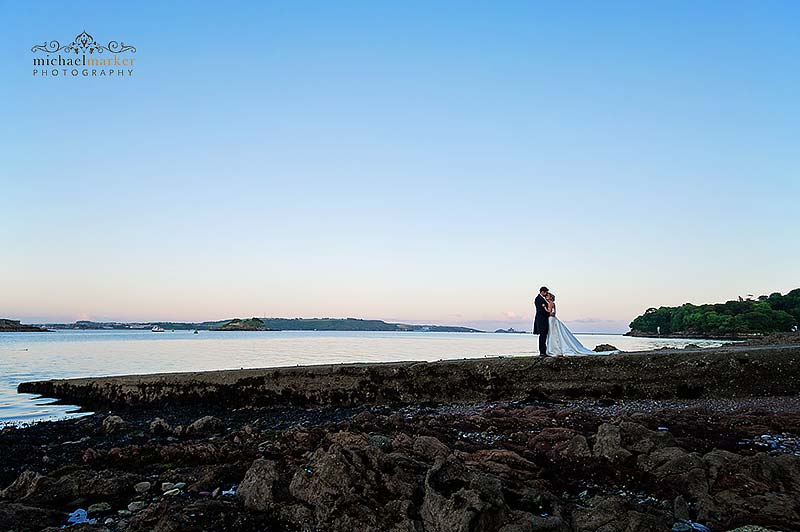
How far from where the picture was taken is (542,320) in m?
17.5

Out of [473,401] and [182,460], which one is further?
[473,401]

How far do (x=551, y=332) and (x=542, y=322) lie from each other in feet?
1.51

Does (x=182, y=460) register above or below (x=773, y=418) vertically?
below

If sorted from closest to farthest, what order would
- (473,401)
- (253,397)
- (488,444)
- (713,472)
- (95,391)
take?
(713,472) → (488,444) → (473,401) → (253,397) → (95,391)

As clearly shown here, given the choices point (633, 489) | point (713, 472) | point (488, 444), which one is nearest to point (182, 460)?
point (488, 444)

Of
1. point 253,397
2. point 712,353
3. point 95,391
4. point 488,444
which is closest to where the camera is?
point 488,444

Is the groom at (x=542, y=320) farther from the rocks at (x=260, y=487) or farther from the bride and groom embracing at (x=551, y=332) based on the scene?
the rocks at (x=260, y=487)

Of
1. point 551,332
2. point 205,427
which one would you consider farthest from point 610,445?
point 551,332

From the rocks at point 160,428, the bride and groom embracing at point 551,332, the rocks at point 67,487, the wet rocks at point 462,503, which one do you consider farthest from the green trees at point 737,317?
the rocks at point 67,487

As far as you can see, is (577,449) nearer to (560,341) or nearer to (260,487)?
(260,487)

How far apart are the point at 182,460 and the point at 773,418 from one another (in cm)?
933

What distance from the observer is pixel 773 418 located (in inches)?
362

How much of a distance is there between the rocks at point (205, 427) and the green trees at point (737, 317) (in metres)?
83.7

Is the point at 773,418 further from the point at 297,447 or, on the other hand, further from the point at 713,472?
the point at 297,447
